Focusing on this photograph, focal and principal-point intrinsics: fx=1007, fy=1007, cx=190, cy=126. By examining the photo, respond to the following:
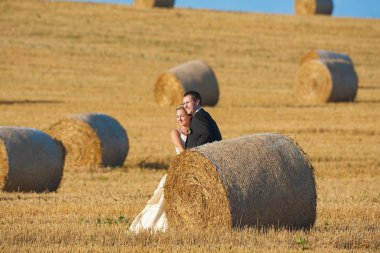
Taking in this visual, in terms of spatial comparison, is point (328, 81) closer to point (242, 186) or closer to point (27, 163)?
point (27, 163)

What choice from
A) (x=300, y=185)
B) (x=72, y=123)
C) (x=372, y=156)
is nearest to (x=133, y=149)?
(x=72, y=123)

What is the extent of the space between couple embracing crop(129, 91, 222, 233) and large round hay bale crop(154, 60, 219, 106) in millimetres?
18567

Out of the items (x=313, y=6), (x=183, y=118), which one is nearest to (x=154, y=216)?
(x=183, y=118)

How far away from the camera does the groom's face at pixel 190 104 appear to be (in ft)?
35.9

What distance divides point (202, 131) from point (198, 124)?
0.32 ft

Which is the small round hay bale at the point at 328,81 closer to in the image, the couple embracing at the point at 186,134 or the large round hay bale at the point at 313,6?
A: the couple embracing at the point at 186,134

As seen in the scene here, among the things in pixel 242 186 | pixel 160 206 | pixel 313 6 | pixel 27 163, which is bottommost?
pixel 27 163

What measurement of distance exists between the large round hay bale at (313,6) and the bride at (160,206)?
4778 centimetres

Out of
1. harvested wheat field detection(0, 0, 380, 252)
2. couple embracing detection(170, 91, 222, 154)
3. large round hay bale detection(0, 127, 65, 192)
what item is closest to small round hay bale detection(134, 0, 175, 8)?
harvested wheat field detection(0, 0, 380, 252)

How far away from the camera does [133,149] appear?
69.4 ft

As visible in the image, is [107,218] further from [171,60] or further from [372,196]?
[171,60]

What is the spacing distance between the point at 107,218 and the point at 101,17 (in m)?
43.4

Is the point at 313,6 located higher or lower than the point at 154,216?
higher

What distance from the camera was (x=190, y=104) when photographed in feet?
35.9
